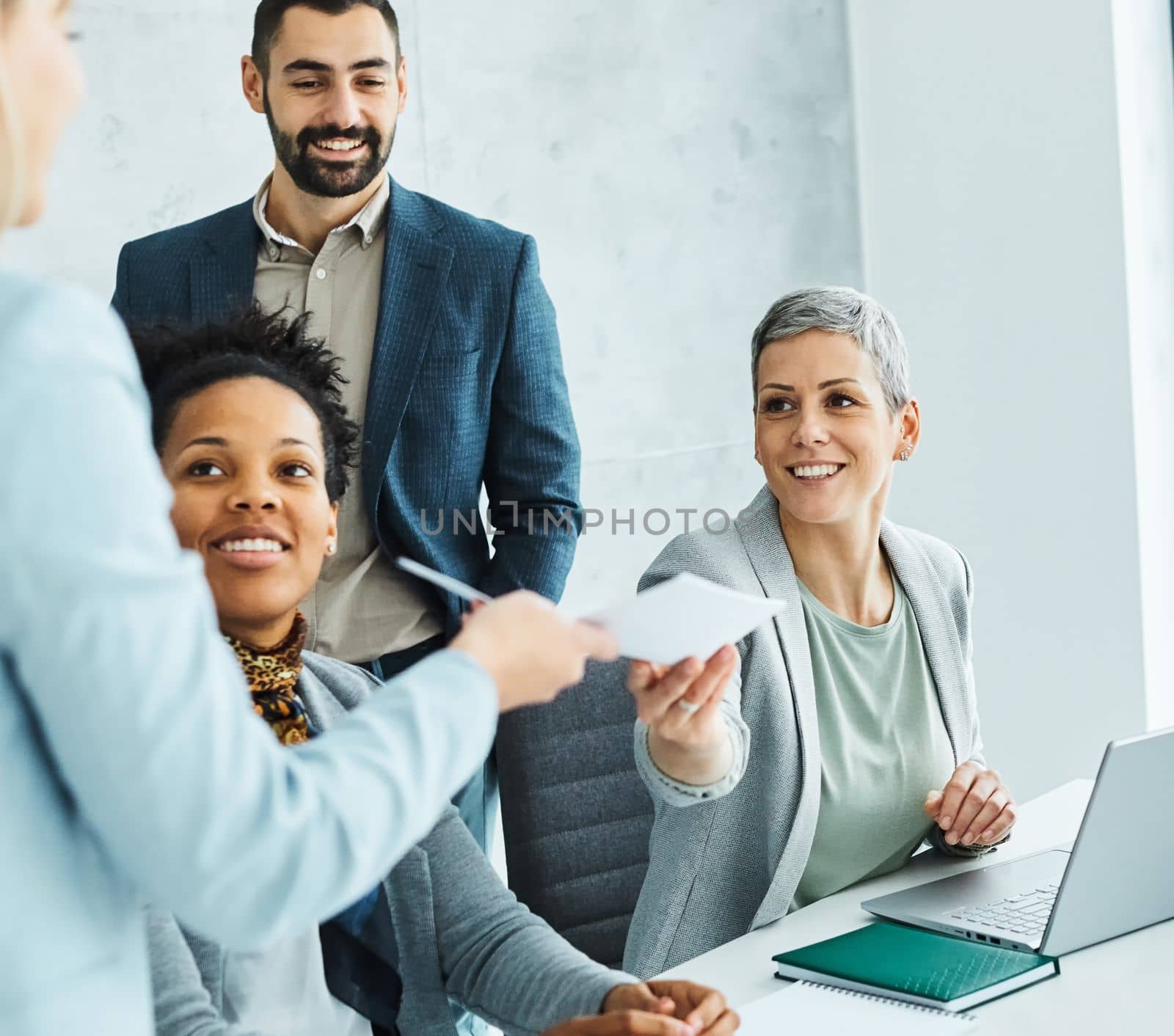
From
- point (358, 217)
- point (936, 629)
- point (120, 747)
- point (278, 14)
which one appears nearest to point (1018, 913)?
point (936, 629)

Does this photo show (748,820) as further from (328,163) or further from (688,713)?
(328,163)

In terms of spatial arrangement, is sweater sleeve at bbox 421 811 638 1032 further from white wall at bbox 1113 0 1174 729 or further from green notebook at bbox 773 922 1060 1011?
white wall at bbox 1113 0 1174 729

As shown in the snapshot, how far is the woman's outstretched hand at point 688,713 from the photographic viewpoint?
1325mm

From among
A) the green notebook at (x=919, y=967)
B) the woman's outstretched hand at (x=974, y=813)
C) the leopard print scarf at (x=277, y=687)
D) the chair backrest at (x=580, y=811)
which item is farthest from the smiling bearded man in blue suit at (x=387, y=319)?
the green notebook at (x=919, y=967)

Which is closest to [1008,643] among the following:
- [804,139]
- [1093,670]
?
[1093,670]

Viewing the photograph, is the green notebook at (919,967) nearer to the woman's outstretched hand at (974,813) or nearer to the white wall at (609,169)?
the woman's outstretched hand at (974,813)

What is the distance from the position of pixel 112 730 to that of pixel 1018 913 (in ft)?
3.93

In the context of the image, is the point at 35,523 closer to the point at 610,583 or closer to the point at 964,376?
the point at 610,583

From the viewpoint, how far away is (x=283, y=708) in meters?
1.48

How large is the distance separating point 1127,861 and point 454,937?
0.72 metres

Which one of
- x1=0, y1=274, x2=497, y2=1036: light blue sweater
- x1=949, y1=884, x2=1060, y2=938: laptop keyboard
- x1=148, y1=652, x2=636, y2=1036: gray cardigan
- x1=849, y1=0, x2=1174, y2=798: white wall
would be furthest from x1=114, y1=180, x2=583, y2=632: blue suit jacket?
x1=849, y1=0, x2=1174, y2=798: white wall

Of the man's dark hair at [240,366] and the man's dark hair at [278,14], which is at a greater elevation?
the man's dark hair at [278,14]

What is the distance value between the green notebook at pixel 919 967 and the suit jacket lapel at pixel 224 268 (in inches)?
55.5

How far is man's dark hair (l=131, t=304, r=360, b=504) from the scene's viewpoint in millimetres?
1539
